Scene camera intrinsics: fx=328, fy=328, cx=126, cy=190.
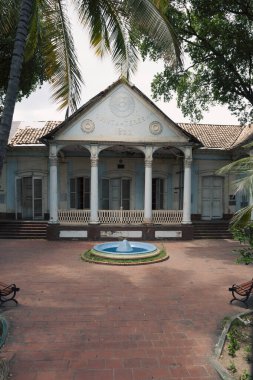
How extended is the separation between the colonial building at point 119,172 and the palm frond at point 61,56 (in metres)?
7.49

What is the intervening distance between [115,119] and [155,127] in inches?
74.9

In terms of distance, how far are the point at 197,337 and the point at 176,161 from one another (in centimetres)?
1365

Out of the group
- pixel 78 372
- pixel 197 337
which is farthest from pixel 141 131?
pixel 78 372

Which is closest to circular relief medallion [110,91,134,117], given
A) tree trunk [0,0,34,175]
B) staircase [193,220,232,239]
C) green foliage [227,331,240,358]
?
staircase [193,220,232,239]

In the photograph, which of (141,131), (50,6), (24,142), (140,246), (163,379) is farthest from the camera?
(24,142)

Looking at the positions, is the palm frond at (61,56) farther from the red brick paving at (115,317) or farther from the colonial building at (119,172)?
the colonial building at (119,172)

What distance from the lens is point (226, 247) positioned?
542 inches

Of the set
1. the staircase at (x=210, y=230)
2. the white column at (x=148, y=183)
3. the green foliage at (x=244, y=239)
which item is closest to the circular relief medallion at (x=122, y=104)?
the white column at (x=148, y=183)

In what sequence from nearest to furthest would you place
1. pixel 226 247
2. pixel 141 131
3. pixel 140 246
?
pixel 140 246
pixel 226 247
pixel 141 131

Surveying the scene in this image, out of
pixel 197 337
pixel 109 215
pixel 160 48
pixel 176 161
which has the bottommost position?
pixel 197 337

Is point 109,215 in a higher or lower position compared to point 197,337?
higher

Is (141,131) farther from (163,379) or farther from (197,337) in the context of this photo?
(163,379)

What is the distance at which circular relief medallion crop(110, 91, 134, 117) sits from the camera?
14781mm

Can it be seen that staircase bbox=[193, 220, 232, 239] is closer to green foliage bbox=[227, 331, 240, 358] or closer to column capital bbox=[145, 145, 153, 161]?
column capital bbox=[145, 145, 153, 161]
